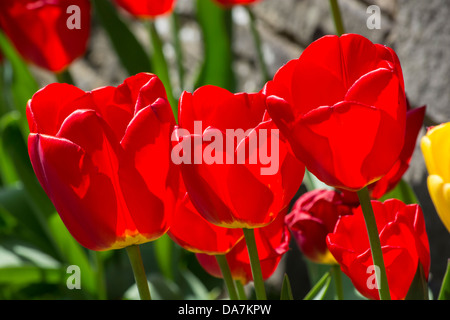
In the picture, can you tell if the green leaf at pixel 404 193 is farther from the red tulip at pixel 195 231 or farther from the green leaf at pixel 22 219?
the green leaf at pixel 22 219

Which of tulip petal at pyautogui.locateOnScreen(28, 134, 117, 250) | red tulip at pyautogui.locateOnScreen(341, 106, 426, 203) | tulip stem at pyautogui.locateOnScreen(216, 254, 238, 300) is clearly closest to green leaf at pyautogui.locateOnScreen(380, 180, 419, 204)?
red tulip at pyautogui.locateOnScreen(341, 106, 426, 203)

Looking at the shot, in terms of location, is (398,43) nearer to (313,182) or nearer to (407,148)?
(313,182)

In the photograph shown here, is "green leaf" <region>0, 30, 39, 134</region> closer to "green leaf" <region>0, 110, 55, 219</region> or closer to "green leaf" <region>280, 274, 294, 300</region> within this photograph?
"green leaf" <region>0, 110, 55, 219</region>

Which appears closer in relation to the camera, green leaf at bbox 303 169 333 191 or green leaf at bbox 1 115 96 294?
green leaf at bbox 303 169 333 191

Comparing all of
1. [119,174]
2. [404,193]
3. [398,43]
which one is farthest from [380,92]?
[398,43]

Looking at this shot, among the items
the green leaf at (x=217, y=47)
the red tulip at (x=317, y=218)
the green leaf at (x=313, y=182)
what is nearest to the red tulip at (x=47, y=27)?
the green leaf at (x=217, y=47)

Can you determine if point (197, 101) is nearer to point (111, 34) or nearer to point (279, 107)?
point (279, 107)
